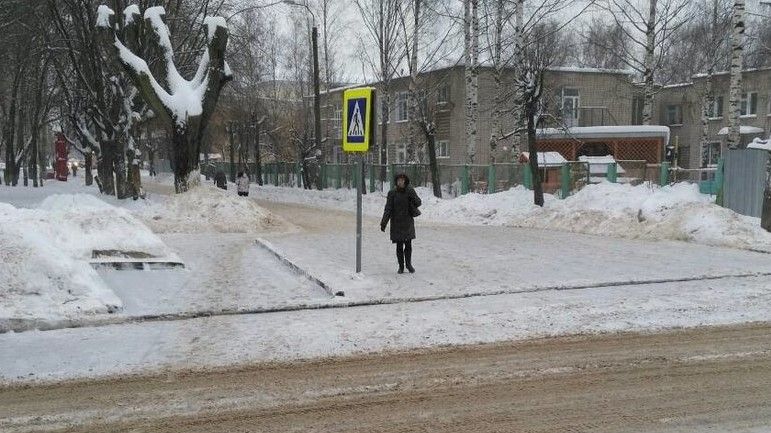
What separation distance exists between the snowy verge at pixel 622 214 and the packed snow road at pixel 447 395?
807cm

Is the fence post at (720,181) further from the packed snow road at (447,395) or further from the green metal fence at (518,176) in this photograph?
the packed snow road at (447,395)

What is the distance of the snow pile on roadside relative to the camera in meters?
16.0

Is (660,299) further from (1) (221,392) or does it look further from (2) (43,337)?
(2) (43,337)

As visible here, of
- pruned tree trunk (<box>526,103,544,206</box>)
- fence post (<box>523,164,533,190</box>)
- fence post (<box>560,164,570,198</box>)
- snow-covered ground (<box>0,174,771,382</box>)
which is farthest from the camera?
fence post (<box>523,164,533,190</box>)

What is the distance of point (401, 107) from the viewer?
134ft

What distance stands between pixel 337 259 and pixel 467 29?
17045 mm

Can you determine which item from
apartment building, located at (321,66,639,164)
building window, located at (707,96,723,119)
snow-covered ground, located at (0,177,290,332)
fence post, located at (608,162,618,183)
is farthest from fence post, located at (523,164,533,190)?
building window, located at (707,96,723,119)

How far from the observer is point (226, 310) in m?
7.55

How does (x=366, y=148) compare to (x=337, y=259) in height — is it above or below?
above

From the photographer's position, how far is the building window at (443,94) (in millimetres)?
36312

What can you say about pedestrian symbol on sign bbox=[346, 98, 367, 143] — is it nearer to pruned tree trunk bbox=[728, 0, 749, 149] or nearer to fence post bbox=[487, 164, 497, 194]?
pruned tree trunk bbox=[728, 0, 749, 149]

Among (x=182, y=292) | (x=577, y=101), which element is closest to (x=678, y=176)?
(x=182, y=292)

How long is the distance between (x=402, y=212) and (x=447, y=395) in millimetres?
5358

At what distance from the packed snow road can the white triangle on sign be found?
13.2 feet
